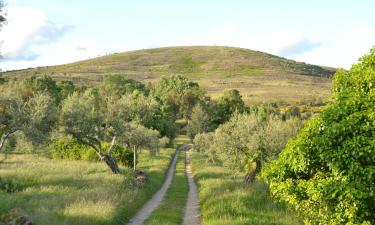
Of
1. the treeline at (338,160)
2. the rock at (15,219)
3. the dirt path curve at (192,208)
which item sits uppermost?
the treeline at (338,160)

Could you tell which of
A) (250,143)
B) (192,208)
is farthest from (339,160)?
(250,143)

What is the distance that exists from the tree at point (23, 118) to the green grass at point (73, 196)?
317cm

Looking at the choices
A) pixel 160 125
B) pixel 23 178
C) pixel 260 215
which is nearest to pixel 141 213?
pixel 260 215

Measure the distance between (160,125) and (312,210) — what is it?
75840 millimetres

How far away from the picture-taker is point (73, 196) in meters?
25.3

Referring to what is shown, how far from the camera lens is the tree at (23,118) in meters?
34.3

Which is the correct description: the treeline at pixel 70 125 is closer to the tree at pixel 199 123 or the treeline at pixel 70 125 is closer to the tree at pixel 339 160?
the tree at pixel 339 160

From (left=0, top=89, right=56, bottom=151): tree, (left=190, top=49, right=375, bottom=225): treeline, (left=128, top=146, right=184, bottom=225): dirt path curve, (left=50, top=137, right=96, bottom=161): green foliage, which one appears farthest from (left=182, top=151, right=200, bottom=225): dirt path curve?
(left=50, top=137, right=96, bottom=161): green foliage

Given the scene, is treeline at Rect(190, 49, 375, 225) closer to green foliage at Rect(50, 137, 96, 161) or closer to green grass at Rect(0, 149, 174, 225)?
green grass at Rect(0, 149, 174, 225)

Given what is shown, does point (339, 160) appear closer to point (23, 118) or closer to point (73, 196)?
point (73, 196)

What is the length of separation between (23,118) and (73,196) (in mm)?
11727

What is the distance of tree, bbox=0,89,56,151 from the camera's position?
1350 inches

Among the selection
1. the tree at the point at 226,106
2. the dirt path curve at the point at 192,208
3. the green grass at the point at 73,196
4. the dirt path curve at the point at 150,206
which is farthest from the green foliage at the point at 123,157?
the tree at the point at 226,106

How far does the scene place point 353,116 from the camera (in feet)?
42.6
